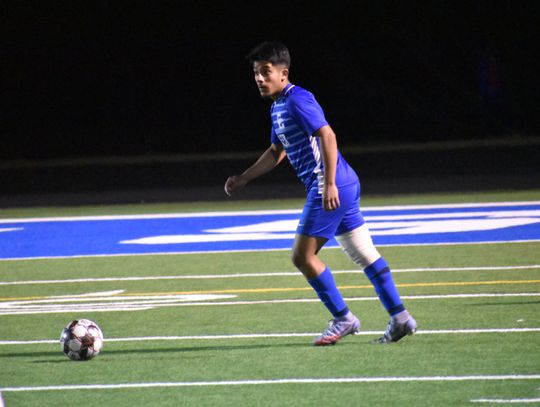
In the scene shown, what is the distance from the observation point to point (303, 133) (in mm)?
8133

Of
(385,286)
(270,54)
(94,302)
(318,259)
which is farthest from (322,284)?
(94,302)

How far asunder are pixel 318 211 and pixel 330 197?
0.25m

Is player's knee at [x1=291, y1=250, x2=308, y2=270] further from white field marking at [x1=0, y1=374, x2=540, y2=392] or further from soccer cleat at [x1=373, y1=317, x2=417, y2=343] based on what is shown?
white field marking at [x1=0, y1=374, x2=540, y2=392]

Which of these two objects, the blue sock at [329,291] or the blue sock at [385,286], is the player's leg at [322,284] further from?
the blue sock at [385,286]

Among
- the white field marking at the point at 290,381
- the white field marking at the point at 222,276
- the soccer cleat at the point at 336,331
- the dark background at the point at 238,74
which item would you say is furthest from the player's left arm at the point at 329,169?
the dark background at the point at 238,74

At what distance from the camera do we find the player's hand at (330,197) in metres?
7.88

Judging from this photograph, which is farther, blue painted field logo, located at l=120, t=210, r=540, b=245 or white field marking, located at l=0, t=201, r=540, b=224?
white field marking, located at l=0, t=201, r=540, b=224

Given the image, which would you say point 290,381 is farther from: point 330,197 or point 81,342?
point 81,342

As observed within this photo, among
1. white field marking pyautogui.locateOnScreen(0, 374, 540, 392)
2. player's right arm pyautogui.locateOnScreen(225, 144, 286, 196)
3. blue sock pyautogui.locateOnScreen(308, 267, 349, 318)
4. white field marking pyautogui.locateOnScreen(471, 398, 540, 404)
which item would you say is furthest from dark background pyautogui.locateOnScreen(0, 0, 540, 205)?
white field marking pyautogui.locateOnScreen(471, 398, 540, 404)

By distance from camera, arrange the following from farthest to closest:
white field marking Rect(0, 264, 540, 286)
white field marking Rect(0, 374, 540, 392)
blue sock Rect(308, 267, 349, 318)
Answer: white field marking Rect(0, 264, 540, 286), blue sock Rect(308, 267, 349, 318), white field marking Rect(0, 374, 540, 392)

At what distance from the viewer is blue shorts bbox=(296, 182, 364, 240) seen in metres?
8.09

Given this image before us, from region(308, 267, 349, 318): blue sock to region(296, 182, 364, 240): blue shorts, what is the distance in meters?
0.32

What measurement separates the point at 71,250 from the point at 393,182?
38.8 ft

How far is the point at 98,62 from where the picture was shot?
3769 cm
